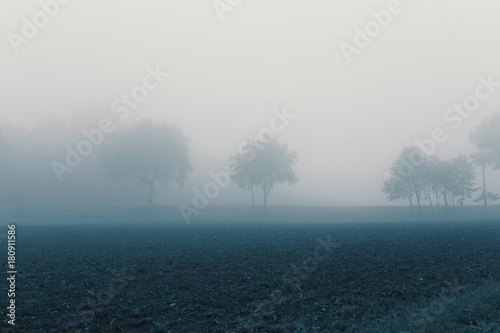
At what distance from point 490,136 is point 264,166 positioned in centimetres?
4941

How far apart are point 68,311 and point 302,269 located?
8.55 meters

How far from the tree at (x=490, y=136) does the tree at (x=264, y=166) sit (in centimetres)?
4090

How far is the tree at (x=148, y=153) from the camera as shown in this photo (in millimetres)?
87375

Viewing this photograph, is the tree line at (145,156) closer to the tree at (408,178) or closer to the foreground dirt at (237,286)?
the tree at (408,178)

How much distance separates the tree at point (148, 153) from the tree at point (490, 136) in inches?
2561

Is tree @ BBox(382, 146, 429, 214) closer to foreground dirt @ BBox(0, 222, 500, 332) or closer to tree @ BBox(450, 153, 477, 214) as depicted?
tree @ BBox(450, 153, 477, 214)

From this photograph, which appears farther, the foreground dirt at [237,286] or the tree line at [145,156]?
the tree line at [145,156]

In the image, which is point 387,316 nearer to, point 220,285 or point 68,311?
point 220,285

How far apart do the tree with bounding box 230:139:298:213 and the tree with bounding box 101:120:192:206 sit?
12.5m

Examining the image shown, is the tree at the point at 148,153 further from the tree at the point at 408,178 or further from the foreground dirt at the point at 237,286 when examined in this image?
the foreground dirt at the point at 237,286

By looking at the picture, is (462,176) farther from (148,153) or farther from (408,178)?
(148,153)

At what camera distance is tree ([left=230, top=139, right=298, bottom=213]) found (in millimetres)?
89125

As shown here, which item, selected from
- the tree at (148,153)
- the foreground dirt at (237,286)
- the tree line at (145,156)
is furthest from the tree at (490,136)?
the foreground dirt at (237,286)

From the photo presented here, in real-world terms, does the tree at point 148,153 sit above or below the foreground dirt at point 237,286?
above
